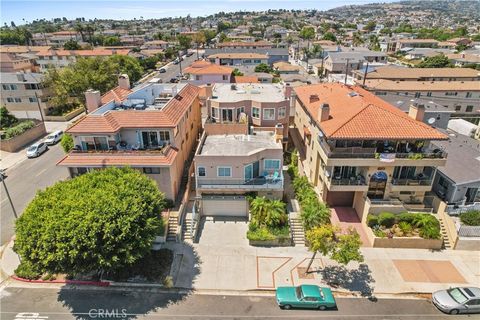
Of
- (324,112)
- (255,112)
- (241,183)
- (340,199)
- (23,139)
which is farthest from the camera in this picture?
Result: (23,139)

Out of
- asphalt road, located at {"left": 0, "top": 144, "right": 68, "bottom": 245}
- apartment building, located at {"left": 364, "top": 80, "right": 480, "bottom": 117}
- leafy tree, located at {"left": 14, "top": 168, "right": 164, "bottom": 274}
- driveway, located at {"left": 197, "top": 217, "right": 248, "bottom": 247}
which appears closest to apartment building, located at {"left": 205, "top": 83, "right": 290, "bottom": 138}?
driveway, located at {"left": 197, "top": 217, "right": 248, "bottom": 247}

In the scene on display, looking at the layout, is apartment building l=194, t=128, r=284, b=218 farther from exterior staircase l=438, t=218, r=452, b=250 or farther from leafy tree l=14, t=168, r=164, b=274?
exterior staircase l=438, t=218, r=452, b=250

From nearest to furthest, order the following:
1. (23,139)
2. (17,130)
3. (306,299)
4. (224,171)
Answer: (306,299)
(224,171)
(17,130)
(23,139)

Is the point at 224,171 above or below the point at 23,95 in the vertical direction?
below

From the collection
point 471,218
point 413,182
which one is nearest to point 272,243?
point 413,182

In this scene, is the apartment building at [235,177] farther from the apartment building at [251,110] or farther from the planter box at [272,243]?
the apartment building at [251,110]

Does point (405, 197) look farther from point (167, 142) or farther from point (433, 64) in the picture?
point (433, 64)

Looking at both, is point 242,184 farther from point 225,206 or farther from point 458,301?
point 458,301
